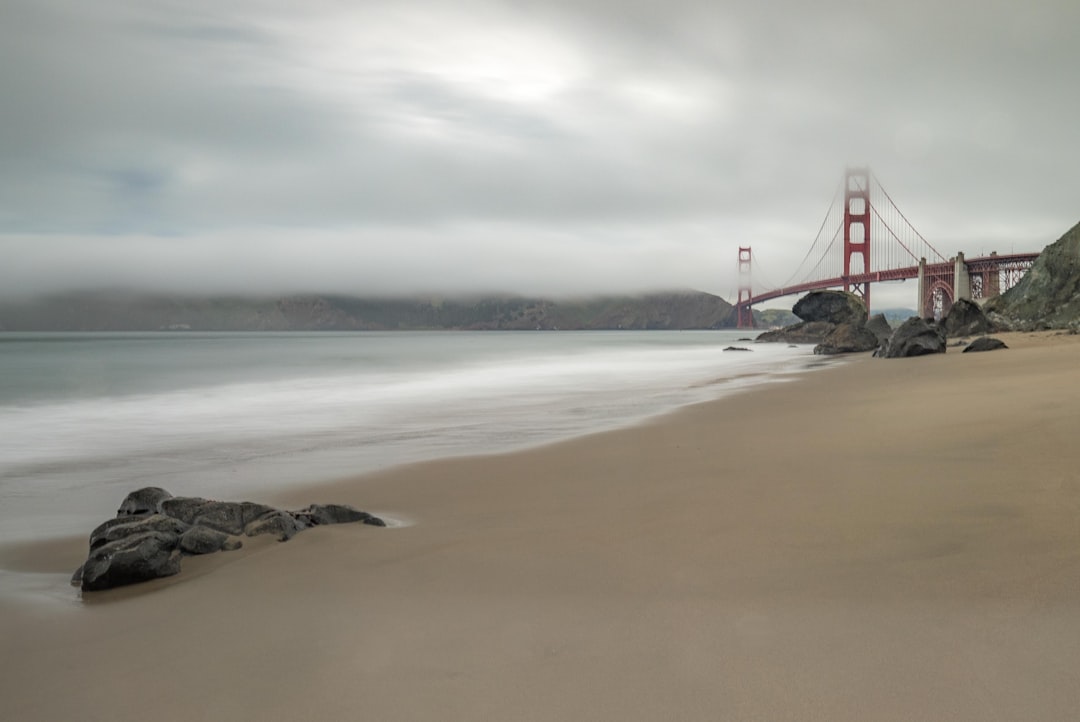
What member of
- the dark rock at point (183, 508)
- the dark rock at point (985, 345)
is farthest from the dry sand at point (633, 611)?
the dark rock at point (985, 345)

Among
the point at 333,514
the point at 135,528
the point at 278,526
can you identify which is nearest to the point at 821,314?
the point at 333,514

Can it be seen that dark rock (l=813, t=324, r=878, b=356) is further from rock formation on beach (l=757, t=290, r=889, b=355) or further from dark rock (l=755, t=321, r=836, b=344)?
dark rock (l=755, t=321, r=836, b=344)

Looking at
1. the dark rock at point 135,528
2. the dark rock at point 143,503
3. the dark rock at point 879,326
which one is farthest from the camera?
the dark rock at point 879,326

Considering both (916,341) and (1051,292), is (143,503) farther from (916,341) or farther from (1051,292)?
(1051,292)

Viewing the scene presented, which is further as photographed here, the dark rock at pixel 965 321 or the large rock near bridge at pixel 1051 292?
the large rock near bridge at pixel 1051 292

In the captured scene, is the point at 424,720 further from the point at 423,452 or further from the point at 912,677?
the point at 423,452

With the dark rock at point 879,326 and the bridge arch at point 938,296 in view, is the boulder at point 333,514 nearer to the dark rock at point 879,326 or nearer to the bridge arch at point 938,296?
the dark rock at point 879,326

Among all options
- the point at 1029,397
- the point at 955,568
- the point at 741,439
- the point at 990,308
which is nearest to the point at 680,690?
the point at 955,568
